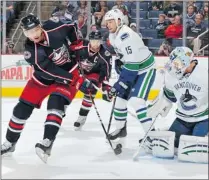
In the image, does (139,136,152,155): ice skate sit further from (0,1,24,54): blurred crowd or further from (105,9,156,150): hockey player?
(0,1,24,54): blurred crowd

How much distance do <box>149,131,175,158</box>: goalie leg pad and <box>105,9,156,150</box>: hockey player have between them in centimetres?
19

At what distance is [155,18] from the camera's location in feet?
23.5

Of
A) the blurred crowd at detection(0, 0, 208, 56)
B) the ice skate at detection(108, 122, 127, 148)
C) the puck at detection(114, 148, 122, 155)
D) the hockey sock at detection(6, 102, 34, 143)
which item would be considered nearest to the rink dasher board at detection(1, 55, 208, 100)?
the blurred crowd at detection(0, 0, 208, 56)

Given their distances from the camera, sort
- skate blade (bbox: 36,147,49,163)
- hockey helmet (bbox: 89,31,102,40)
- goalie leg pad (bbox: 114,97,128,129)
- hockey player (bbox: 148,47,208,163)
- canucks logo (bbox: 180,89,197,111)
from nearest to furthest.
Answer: skate blade (bbox: 36,147,49,163), hockey player (bbox: 148,47,208,163), canucks logo (bbox: 180,89,197,111), goalie leg pad (bbox: 114,97,128,129), hockey helmet (bbox: 89,31,102,40)

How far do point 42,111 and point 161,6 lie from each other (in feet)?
8.33

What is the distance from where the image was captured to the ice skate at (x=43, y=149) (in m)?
3.03

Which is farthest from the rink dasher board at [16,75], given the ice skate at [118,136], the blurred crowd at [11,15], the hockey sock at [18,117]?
the hockey sock at [18,117]

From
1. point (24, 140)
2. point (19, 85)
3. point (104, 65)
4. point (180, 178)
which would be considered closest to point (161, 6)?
point (19, 85)

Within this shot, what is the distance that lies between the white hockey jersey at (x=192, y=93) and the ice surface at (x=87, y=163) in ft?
1.02

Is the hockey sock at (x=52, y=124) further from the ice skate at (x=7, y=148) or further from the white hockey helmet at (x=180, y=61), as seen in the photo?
the white hockey helmet at (x=180, y=61)

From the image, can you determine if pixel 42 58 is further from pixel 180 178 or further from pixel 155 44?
pixel 155 44

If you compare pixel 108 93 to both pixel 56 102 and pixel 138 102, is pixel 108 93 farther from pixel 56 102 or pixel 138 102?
pixel 56 102

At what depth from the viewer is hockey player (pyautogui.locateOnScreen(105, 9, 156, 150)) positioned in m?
3.38

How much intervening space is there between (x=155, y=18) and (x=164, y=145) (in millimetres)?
4142
